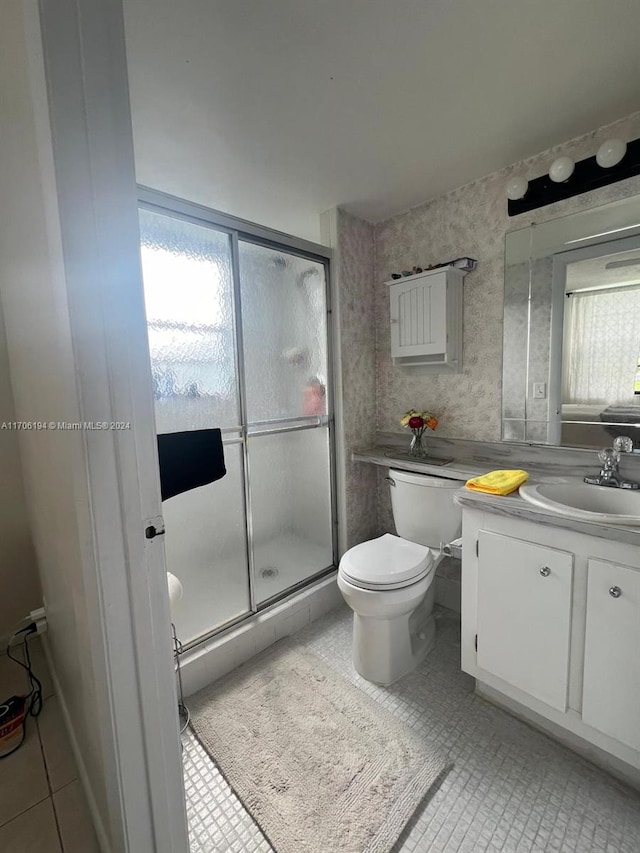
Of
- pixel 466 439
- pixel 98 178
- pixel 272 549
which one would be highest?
pixel 98 178

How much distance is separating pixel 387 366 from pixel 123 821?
208cm

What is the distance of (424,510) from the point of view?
1772 mm

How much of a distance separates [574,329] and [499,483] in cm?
77

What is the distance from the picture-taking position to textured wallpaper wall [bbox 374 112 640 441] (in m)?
1.62

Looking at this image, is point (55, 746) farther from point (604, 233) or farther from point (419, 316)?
point (604, 233)

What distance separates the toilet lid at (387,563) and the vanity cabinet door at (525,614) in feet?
0.90

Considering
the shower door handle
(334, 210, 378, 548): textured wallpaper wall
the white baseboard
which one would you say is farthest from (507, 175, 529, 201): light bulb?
the white baseboard

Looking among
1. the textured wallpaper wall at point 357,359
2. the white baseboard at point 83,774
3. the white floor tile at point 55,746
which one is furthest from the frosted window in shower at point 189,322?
the white floor tile at point 55,746

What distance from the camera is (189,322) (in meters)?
1.55

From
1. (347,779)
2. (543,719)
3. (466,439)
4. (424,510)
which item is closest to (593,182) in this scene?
(466,439)

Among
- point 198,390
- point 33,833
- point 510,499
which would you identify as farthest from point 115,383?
point 33,833

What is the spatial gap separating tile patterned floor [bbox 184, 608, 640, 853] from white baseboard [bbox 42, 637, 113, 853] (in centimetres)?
26

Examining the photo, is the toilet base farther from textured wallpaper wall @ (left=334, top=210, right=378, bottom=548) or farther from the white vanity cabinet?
textured wallpaper wall @ (left=334, top=210, right=378, bottom=548)

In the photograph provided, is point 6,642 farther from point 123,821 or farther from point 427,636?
point 427,636
